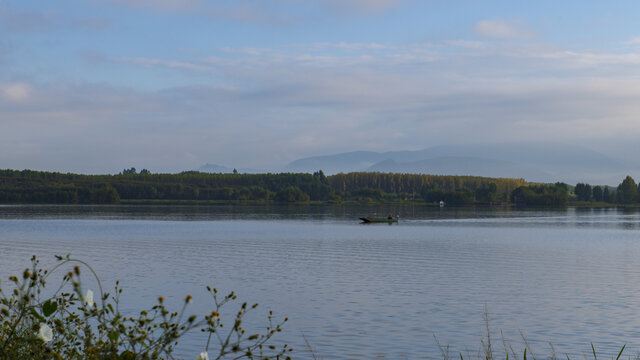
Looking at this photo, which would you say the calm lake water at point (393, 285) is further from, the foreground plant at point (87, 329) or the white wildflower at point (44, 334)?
the white wildflower at point (44, 334)

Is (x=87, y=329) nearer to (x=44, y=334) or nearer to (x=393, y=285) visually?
(x=44, y=334)

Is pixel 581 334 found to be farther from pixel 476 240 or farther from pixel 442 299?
pixel 476 240

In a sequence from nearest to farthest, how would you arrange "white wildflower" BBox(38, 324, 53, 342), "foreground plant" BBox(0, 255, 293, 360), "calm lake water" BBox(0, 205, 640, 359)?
"white wildflower" BBox(38, 324, 53, 342), "foreground plant" BBox(0, 255, 293, 360), "calm lake water" BBox(0, 205, 640, 359)

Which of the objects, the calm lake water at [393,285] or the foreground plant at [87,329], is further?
the calm lake water at [393,285]

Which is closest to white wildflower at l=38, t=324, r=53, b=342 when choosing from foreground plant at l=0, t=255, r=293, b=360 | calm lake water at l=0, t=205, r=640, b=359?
foreground plant at l=0, t=255, r=293, b=360

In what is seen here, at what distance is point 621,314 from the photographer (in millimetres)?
28562

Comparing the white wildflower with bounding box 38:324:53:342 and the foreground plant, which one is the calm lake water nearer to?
the foreground plant

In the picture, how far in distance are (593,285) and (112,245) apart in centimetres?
4401

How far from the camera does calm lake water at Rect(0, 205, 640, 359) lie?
23.8 metres

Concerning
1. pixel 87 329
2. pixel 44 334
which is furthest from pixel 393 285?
pixel 44 334

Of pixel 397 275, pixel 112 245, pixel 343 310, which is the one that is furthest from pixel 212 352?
pixel 112 245

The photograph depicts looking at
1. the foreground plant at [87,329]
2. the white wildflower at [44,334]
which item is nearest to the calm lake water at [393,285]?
the foreground plant at [87,329]

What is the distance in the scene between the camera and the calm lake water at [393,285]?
2380 centimetres

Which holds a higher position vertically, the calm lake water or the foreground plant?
the foreground plant
